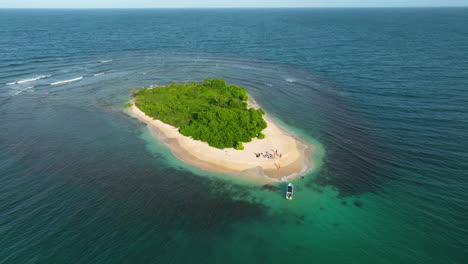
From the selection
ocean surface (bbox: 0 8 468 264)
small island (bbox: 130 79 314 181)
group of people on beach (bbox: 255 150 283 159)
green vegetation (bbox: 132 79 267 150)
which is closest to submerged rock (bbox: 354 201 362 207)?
ocean surface (bbox: 0 8 468 264)

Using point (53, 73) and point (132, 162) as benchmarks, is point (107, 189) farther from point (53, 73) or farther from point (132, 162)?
point (53, 73)

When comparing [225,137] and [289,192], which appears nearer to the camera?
[289,192]

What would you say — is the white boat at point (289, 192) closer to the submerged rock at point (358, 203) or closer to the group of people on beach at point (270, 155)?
the submerged rock at point (358, 203)

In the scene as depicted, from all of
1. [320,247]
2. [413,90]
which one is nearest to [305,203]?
[320,247]

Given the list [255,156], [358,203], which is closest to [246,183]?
[255,156]

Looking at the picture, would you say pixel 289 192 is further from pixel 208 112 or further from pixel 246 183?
pixel 208 112

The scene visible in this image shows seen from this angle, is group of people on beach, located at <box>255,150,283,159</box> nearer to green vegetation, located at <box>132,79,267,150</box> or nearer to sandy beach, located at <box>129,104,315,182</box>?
sandy beach, located at <box>129,104,315,182</box>

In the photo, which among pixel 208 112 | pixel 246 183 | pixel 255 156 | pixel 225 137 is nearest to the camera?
pixel 246 183
